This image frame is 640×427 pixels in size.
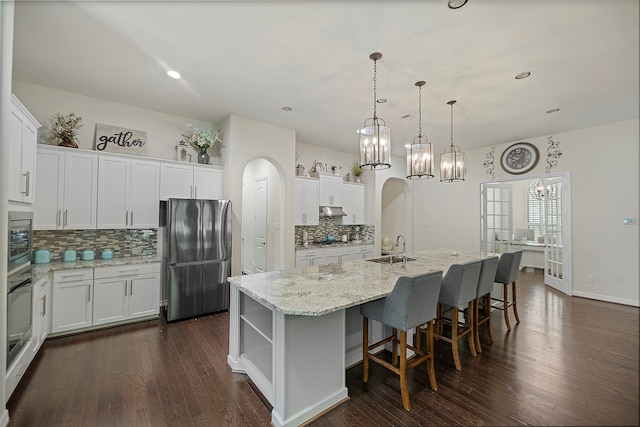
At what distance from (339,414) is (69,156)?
3902 mm

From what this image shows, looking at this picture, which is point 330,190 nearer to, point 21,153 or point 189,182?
point 189,182

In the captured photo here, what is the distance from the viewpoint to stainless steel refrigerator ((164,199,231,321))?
3.57 metres

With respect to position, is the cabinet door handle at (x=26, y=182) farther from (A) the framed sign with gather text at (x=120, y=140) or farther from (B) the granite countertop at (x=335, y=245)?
(B) the granite countertop at (x=335, y=245)

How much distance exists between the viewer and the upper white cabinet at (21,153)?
2213 millimetres

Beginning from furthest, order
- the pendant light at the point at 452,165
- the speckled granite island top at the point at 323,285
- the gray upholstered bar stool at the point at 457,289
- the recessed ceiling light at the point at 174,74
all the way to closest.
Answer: the pendant light at the point at 452,165 → the recessed ceiling light at the point at 174,74 → the gray upholstered bar stool at the point at 457,289 → the speckled granite island top at the point at 323,285

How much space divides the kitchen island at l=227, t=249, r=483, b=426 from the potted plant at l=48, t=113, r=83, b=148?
9.28 ft

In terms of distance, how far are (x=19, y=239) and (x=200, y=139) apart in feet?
7.73

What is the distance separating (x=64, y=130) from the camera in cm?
331

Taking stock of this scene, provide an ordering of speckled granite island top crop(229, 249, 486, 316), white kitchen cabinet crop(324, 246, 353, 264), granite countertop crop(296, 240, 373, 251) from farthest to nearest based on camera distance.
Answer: white kitchen cabinet crop(324, 246, 353, 264) → granite countertop crop(296, 240, 373, 251) → speckled granite island top crop(229, 249, 486, 316)

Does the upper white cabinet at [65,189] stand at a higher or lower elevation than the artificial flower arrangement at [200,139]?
lower

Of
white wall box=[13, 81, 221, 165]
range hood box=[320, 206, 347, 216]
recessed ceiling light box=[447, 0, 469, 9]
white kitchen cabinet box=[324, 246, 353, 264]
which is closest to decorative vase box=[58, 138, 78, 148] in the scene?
white wall box=[13, 81, 221, 165]

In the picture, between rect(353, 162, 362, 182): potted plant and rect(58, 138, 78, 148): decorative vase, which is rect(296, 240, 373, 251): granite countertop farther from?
rect(58, 138, 78, 148): decorative vase

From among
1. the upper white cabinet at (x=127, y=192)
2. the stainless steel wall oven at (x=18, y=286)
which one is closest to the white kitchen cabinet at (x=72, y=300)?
the stainless steel wall oven at (x=18, y=286)

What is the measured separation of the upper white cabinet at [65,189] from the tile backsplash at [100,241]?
1.08 feet
